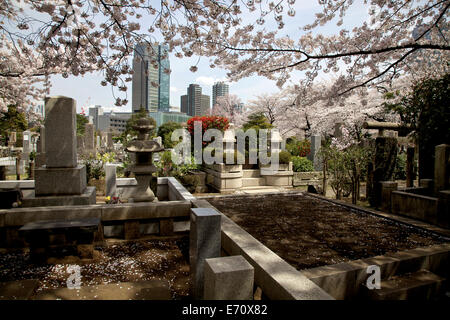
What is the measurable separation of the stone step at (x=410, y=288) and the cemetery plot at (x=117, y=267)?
2.04 metres

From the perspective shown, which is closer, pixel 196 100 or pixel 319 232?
pixel 319 232

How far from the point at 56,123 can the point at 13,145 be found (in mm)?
21779

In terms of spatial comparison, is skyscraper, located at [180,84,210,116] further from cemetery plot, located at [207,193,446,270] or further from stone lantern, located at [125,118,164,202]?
cemetery plot, located at [207,193,446,270]

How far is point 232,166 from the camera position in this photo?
1155 cm

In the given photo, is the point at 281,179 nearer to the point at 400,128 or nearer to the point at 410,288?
the point at 400,128

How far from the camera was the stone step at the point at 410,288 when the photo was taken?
2732 mm

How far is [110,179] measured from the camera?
8047 mm

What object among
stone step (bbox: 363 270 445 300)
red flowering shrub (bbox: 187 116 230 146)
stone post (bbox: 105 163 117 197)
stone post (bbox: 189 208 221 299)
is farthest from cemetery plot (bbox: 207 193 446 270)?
red flowering shrub (bbox: 187 116 230 146)

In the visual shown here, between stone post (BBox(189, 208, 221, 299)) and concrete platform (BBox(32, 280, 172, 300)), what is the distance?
465 mm

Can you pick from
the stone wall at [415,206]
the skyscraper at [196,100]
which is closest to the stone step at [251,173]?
the stone wall at [415,206]

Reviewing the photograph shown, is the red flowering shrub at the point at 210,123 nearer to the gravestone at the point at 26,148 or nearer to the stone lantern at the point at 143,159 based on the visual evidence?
the stone lantern at the point at 143,159

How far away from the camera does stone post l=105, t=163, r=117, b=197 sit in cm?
801

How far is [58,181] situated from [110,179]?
2.87 meters

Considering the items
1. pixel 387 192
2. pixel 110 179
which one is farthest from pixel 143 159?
pixel 387 192
